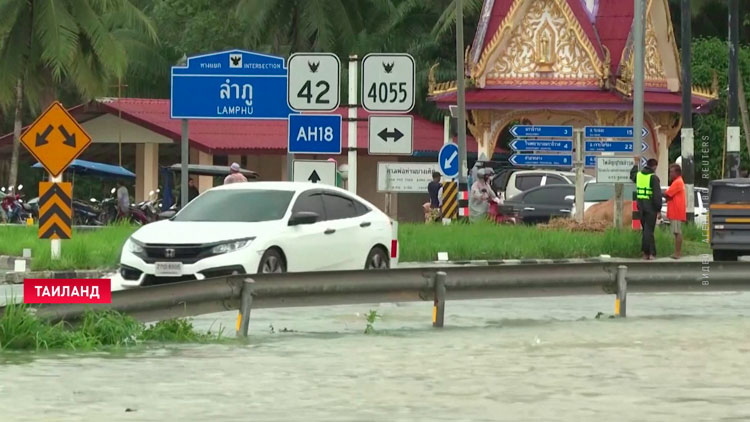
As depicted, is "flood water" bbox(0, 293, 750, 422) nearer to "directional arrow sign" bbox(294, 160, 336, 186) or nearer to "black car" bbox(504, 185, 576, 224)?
"directional arrow sign" bbox(294, 160, 336, 186)

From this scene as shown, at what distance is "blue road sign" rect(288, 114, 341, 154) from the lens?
27.7 m

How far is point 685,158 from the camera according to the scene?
39969 mm

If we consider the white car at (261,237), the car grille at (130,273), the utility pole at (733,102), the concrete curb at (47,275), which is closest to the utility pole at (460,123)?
the utility pole at (733,102)

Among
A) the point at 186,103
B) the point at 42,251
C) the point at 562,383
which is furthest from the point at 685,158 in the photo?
the point at 562,383

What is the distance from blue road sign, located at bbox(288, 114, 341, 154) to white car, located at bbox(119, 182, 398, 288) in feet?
12.5

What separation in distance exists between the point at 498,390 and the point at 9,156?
191 feet

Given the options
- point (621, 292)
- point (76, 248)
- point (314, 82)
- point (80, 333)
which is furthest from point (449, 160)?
point (80, 333)

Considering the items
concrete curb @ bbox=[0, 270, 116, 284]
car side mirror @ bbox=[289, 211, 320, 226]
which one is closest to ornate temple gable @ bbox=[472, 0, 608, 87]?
concrete curb @ bbox=[0, 270, 116, 284]

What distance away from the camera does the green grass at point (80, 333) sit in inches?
604

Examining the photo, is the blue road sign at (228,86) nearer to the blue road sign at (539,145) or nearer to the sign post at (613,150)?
the sign post at (613,150)

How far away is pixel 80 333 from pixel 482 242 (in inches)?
748

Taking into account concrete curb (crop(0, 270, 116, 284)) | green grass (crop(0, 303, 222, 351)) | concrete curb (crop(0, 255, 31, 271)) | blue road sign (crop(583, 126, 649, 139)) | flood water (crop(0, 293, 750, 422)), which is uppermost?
blue road sign (crop(583, 126, 649, 139))

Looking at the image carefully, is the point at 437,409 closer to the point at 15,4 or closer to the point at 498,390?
the point at 498,390

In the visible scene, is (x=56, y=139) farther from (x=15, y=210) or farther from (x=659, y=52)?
(x=659, y=52)
